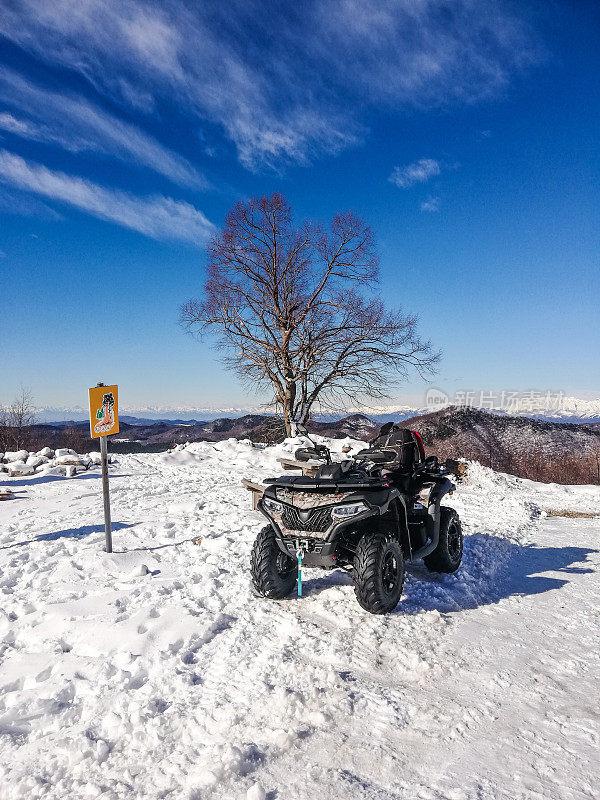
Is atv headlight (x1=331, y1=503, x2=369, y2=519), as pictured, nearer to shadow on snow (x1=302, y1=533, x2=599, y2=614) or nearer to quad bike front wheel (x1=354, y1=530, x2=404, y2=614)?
quad bike front wheel (x1=354, y1=530, x2=404, y2=614)

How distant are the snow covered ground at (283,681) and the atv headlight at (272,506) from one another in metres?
0.83

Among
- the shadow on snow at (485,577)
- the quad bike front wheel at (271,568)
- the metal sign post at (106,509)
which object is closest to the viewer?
the quad bike front wheel at (271,568)

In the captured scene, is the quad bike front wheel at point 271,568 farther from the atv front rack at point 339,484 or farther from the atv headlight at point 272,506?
the atv front rack at point 339,484

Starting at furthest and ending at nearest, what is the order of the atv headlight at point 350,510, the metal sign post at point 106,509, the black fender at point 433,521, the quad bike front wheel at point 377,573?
the metal sign post at point 106,509 < the black fender at point 433,521 < the atv headlight at point 350,510 < the quad bike front wheel at point 377,573

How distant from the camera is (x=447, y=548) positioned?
573cm

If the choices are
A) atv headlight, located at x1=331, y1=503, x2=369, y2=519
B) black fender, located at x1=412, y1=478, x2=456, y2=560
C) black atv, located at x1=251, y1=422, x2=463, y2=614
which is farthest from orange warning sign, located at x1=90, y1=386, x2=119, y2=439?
black fender, located at x1=412, y1=478, x2=456, y2=560

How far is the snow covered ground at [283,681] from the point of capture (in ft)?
8.19

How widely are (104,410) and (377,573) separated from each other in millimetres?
4112

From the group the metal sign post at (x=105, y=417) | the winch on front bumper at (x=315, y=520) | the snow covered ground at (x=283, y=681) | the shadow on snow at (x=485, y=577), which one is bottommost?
the shadow on snow at (x=485, y=577)

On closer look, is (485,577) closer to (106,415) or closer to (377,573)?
(377,573)

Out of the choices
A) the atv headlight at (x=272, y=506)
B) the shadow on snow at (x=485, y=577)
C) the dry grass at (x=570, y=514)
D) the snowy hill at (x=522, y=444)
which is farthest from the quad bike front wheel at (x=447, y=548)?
the snowy hill at (x=522, y=444)

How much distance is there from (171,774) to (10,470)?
13631 millimetres

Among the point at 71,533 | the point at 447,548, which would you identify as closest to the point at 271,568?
the point at 447,548

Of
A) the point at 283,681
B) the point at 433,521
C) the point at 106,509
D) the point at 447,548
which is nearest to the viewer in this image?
the point at 283,681
